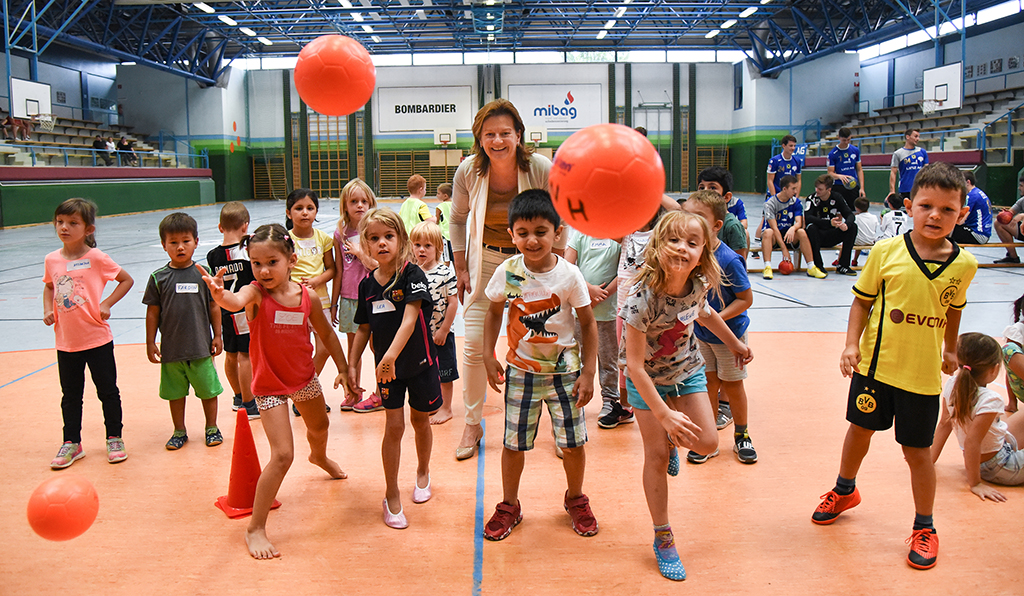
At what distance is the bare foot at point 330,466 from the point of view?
323cm

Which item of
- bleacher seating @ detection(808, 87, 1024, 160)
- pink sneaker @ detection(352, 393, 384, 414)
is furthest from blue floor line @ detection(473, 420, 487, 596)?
bleacher seating @ detection(808, 87, 1024, 160)

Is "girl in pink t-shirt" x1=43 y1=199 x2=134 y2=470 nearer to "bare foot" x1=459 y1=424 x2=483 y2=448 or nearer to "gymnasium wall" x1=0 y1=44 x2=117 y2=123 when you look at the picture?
"bare foot" x1=459 y1=424 x2=483 y2=448

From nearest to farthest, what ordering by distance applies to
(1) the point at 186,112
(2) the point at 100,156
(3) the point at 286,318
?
(3) the point at 286,318, (2) the point at 100,156, (1) the point at 186,112

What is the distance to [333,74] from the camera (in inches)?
143

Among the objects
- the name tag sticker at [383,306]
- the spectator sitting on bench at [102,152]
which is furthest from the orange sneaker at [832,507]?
the spectator sitting on bench at [102,152]

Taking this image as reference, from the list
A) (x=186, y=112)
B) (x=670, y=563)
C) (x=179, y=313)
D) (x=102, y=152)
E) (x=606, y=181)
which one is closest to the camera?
(x=606, y=181)

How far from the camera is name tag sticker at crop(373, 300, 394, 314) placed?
296 cm

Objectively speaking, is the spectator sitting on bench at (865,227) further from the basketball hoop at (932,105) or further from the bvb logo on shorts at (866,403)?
the basketball hoop at (932,105)

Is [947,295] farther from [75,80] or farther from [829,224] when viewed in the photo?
[75,80]

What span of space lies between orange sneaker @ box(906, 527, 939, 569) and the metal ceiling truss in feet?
73.2

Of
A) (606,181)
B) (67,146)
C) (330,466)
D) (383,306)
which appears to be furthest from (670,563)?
(67,146)

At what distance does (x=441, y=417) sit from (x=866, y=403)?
238cm

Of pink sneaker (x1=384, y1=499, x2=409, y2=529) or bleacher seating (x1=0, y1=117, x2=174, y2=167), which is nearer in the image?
pink sneaker (x1=384, y1=499, x2=409, y2=529)

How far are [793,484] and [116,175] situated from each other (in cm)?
2328
